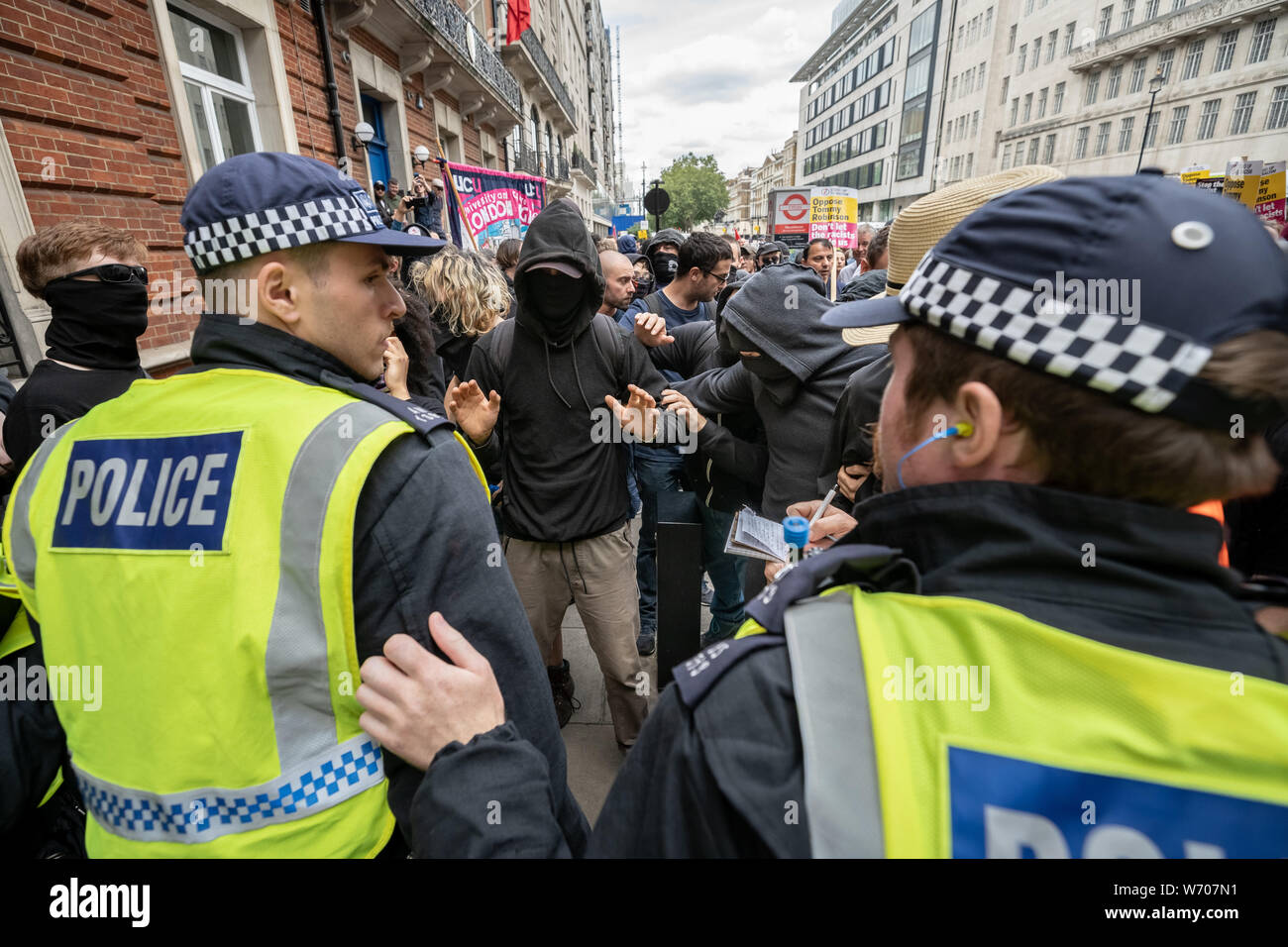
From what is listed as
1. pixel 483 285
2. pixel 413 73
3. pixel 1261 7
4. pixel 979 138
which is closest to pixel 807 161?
pixel 979 138

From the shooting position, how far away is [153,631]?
3.21 ft

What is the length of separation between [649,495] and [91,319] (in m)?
2.96

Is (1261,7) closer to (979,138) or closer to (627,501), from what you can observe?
(979,138)

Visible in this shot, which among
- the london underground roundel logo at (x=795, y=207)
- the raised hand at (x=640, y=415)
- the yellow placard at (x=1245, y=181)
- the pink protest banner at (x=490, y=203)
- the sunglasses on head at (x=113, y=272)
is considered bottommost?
the raised hand at (x=640, y=415)

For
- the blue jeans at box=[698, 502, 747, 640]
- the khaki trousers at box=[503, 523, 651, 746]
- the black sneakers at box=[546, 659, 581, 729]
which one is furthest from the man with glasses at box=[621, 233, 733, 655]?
the khaki trousers at box=[503, 523, 651, 746]

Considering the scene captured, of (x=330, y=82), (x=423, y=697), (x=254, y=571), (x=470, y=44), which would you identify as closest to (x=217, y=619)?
(x=254, y=571)

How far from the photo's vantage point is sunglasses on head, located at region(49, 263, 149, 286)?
2.37m

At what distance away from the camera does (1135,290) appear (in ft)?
2.29

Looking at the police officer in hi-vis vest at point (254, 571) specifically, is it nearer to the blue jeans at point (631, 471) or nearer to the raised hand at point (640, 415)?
the raised hand at point (640, 415)

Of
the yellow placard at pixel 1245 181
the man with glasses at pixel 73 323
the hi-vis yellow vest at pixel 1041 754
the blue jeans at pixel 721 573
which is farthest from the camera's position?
the yellow placard at pixel 1245 181

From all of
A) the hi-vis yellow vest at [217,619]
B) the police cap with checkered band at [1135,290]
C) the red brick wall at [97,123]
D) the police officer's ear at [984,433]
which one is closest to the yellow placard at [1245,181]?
the police cap with checkered band at [1135,290]

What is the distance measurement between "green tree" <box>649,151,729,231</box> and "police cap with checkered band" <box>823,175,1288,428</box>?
73.0 meters

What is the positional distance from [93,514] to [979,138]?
53.4 metres

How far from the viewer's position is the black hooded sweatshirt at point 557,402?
2809 mm
